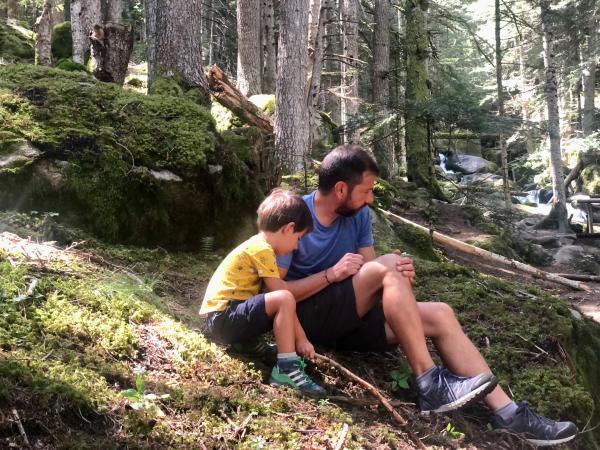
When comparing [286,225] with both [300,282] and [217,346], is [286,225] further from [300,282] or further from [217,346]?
[217,346]

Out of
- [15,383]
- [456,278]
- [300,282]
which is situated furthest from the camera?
[456,278]

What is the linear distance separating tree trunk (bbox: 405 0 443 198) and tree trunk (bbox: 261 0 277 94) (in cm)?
434

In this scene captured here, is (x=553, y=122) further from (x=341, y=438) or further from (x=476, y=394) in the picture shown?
(x=341, y=438)

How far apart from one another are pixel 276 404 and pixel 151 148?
2.96 m

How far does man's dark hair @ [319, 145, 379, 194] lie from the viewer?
11.1ft

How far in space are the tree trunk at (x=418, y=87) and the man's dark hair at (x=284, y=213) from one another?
10.5 metres

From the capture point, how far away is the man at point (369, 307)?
3.04 m

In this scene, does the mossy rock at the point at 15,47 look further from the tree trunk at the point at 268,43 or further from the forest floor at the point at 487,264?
the forest floor at the point at 487,264

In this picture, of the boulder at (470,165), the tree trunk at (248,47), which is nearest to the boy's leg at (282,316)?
the tree trunk at (248,47)

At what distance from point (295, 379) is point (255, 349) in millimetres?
448

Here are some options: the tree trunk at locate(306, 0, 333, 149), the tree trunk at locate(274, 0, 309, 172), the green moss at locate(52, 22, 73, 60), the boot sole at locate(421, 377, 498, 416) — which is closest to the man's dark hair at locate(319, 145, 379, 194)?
the boot sole at locate(421, 377, 498, 416)

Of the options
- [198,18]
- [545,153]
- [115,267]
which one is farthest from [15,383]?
[545,153]

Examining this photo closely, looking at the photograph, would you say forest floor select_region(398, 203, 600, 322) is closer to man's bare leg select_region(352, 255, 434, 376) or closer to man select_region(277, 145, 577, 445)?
man select_region(277, 145, 577, 445)

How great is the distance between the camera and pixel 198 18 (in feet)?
24.8
